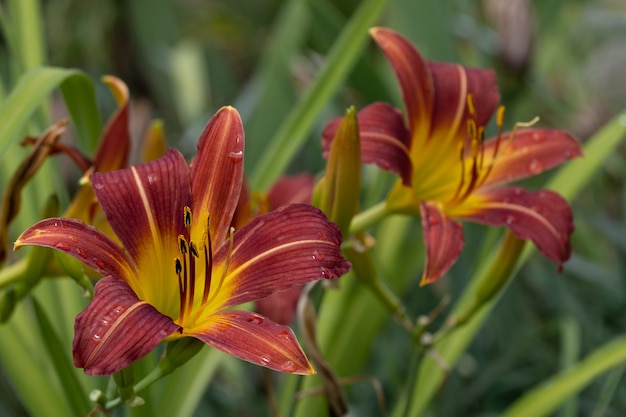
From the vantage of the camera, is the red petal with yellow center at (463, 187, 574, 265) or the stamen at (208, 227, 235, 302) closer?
the stamen at (208, 227, 235, 302)

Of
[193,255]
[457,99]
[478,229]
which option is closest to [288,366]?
[193,255]

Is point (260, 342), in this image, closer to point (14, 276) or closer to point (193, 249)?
point (193, 249)

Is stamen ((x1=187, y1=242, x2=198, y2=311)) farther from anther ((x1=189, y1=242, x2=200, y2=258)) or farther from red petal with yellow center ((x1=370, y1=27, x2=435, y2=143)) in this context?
red petal with yellow center ((x1=370, y1=27, x2=435, y2=143))

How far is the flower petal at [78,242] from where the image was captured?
21.5 inches

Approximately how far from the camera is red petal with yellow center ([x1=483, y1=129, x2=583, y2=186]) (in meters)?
0.80

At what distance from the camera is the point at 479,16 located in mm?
2184

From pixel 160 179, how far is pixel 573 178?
59 cm

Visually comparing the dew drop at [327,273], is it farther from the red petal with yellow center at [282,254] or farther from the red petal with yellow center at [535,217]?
the red petal with yellow center at [535,217]

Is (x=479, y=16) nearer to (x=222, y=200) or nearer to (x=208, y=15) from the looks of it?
(x=208, y=15)

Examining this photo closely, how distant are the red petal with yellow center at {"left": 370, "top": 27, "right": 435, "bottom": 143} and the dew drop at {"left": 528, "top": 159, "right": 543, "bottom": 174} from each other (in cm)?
10

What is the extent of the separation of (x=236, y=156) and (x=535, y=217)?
266 mm

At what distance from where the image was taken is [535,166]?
81cm

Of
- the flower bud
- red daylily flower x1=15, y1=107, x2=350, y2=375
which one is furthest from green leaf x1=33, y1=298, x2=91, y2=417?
the flower bud

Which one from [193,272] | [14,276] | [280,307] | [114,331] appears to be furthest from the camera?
[280,307]
